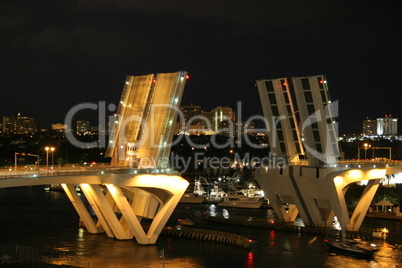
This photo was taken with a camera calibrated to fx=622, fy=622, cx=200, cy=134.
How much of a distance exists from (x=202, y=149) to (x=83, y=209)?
9905 centimetres

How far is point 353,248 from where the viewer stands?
135 ft

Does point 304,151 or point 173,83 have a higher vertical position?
point 173,83

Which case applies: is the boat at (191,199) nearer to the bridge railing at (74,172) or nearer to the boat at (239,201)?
the boat at (239,201)

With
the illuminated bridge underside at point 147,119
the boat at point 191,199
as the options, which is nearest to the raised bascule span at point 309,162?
the illuminated bridge underside at point 147,119

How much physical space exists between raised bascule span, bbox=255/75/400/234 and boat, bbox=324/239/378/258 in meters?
5.10

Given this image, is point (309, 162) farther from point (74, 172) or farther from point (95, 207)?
point (74, 172)

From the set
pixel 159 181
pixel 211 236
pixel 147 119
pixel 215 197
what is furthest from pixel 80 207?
pixel 215 197

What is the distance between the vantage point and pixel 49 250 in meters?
39.5

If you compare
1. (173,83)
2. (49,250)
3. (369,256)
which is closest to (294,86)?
(173,83)

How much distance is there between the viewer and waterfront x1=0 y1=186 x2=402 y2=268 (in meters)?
37.2

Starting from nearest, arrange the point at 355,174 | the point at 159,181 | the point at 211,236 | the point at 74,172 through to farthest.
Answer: the point at 74,172, the point at 159,181, the point at 211,236, the point at 355,174

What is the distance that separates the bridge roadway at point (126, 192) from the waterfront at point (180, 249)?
114 centimetres

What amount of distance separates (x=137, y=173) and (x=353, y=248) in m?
15.1

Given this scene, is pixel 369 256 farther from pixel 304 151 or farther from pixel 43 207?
pixel 43 207
